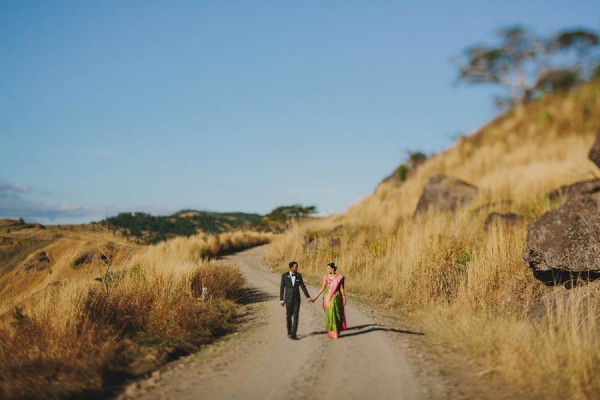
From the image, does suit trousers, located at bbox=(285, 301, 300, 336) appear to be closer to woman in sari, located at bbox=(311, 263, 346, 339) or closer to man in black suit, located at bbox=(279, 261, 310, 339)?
man in black suit, located at bbox=(279, 261, 310, 339)

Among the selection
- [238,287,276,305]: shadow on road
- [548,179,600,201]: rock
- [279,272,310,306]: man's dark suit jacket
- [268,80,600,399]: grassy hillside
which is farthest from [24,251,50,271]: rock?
[548,179,600,201]: rock

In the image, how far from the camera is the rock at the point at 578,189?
37.5 ft

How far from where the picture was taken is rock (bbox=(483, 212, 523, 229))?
483 inches

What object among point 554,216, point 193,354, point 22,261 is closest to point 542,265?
point 554,216

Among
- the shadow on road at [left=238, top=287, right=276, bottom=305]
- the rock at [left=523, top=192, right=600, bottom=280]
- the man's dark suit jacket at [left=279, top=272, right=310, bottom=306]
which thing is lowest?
the shadow on road at [left=238, top=287, right=276, bottom=305]

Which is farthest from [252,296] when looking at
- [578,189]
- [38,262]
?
[38,262]

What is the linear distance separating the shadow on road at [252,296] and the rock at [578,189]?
30.0 ft

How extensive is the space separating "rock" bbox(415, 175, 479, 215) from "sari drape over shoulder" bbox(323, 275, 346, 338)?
36.2 feet

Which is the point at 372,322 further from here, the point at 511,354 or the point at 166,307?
→ the point at 166,307

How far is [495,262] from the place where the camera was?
9.38 meters

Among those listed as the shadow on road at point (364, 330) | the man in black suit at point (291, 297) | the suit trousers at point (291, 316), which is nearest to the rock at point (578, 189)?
the shadow on road at point (364, 330)

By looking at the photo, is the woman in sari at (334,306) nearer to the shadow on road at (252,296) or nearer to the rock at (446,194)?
the shadow on road at (252,296)

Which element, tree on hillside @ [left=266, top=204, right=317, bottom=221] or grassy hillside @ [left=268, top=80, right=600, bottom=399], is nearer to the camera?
grassy hillside @ [left=268, top=80, right=600, bottom=399]

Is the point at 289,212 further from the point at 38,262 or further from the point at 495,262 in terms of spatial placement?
the point at 495,262
